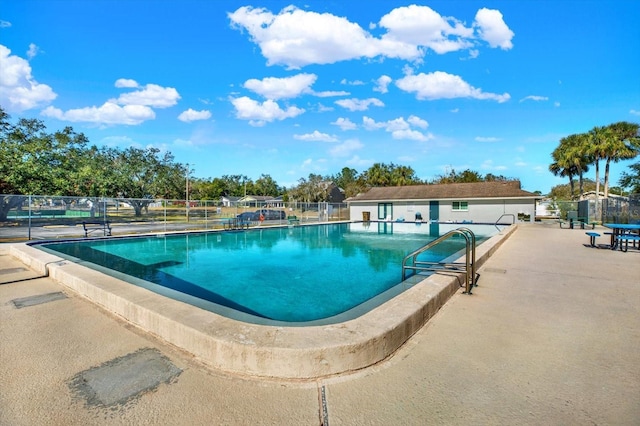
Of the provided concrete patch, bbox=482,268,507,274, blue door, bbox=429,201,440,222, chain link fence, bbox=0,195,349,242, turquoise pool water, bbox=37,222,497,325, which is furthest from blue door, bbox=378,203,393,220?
concrete patch, bbox=482,268,507,274

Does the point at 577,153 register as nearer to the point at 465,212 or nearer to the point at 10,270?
the point at 465,212

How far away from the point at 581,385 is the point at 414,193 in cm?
2815

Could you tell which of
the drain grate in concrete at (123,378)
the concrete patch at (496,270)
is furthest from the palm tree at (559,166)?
the drain grate in concrete at (123,378)

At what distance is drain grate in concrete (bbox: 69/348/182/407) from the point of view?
216cm

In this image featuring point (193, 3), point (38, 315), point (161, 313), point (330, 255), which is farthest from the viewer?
point (193, 3)

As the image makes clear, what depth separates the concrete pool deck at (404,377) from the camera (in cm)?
194

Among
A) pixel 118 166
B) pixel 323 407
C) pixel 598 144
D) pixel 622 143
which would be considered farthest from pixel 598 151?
pixel 118 166

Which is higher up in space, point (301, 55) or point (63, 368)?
point (301, 55)

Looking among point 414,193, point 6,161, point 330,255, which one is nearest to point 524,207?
point 414,193

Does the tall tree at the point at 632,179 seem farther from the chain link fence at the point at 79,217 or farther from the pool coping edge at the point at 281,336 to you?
the pool coping edge at the point at 281,336

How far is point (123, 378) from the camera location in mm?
2406

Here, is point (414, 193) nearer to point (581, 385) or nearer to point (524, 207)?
point (524, 207)

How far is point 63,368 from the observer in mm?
2586

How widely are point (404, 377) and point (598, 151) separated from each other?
3665 cm
